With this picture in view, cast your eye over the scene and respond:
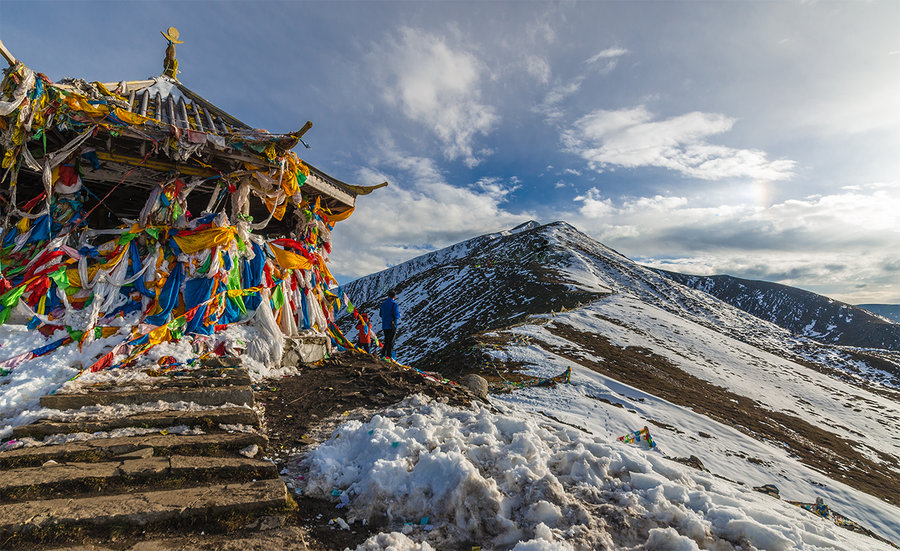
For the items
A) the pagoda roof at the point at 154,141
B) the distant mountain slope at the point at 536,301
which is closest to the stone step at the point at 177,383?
the pagoda roof at the point at 154,141

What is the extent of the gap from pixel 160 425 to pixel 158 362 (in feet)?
7.97

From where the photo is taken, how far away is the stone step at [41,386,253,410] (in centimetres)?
532

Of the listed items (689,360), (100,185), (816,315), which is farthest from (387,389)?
(816,315)

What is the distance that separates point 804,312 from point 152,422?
176 meters

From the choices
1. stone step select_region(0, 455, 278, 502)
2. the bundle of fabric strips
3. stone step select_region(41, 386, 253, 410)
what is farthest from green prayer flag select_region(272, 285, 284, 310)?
stone step select_region(0, 455, 278, 502)

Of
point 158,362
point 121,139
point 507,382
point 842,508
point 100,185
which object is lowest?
point 842,508

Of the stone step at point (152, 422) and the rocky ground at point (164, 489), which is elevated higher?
the stone step at point (152, 422)

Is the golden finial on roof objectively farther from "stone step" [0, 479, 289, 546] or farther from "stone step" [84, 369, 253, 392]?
"stone step" [0, 479, 289, 546]

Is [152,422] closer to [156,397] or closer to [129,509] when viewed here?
[156,397]

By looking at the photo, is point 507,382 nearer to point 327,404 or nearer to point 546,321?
point 327,404

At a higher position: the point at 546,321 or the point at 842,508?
the point at 546,321

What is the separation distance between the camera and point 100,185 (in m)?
9.13

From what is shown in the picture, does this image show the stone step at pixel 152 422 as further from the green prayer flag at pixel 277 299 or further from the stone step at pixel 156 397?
the green prayer flag at pixel 277 299

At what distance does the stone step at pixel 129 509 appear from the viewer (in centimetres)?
330
